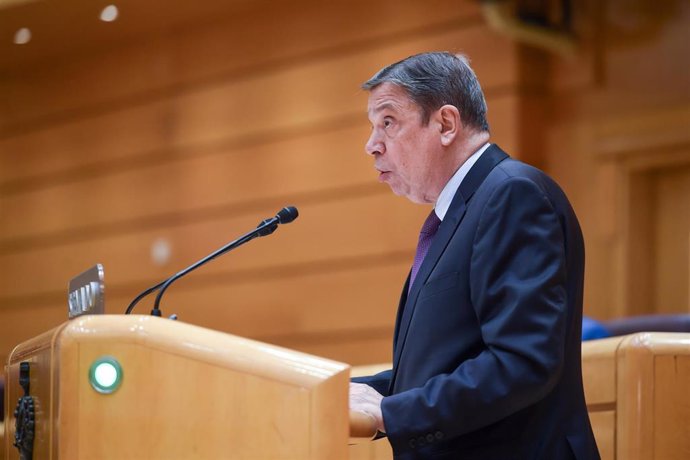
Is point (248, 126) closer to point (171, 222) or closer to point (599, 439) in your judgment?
point (171, 222)

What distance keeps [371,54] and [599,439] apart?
3.60m

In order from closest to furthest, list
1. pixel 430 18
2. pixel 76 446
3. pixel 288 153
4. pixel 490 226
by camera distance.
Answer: pixel 76 446 < pixel 490 226 < pixel 430 18 < pixel 288 153

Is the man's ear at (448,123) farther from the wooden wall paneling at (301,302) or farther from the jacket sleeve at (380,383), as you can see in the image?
the wooden wall paneling at (301,302)

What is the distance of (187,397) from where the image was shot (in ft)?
4.68

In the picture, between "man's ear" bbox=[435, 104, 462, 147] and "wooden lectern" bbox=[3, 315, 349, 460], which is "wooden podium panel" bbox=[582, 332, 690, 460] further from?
"wooden lectern" bbox=[3, 315, 349, 460]

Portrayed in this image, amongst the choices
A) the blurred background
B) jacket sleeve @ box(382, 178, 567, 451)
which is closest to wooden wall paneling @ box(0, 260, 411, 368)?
the blurred background

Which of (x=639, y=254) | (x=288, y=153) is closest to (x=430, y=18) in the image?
(x=288, y=153)

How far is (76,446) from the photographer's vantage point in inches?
56.0

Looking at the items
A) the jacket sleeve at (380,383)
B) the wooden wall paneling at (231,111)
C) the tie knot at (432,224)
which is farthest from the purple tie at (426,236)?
the wooden wall paneling at (231,111)

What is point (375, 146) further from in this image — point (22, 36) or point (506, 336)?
point (22, 36)

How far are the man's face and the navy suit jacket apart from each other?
11 cm

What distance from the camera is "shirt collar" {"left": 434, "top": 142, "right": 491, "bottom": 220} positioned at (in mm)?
1761

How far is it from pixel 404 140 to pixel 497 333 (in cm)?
45

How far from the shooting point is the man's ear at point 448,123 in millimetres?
1751
